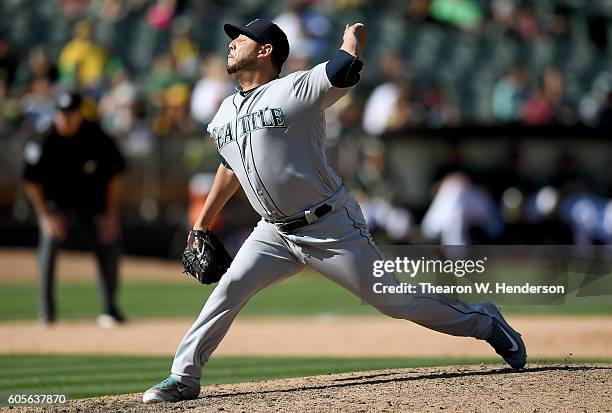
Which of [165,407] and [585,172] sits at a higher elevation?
[585,172]

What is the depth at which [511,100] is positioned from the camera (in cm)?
1599

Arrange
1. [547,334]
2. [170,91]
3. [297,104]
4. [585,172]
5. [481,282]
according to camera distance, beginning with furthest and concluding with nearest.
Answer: [170,91] → [585,172] → [547,334] → [481,282] → [297,104]

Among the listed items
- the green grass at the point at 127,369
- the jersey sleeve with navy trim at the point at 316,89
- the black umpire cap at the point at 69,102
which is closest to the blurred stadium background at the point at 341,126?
the black umpire cap at the point at 69,102

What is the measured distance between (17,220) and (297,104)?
1052 centimetres

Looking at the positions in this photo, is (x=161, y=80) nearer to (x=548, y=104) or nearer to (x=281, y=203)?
(x=548, y=104)

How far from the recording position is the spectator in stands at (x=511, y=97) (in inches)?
625

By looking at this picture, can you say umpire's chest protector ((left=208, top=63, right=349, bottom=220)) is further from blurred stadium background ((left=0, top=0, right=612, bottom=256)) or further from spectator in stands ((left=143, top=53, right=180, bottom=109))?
spectator in stands ((left=143, top=53, right=180, bottom=109))

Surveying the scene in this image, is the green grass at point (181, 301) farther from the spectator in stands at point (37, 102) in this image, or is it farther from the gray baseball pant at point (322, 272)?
the gray baseball pant at point (322, 272)

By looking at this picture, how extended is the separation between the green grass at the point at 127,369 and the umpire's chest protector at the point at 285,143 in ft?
5.31

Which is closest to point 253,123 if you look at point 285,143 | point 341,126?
point 285,143

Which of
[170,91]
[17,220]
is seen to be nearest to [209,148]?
[170,91]

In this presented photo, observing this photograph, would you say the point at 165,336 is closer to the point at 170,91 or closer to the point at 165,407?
the point at 165,407

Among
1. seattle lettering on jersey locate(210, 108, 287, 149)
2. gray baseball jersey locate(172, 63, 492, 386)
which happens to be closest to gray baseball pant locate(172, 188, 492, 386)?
gray baseball jersey locate(172, 63, 492, 386)

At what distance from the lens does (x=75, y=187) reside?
32.7 feet
